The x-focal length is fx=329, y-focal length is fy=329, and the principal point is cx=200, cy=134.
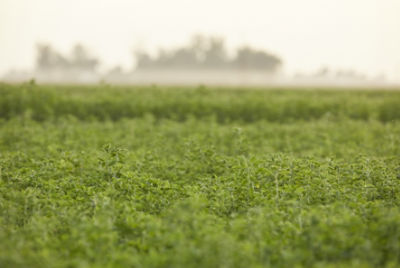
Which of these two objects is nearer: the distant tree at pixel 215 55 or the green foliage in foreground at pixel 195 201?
the green foliage in foreground at pixel 195 201

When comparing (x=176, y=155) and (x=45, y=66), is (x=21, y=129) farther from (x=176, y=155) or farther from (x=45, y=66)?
(x=45, y=66)

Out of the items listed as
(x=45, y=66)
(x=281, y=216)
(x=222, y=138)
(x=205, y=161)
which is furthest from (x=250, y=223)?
(x=45, y=66)

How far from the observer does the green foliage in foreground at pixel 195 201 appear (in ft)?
12.0

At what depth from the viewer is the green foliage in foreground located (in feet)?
12.0

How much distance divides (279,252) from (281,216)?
673 mm

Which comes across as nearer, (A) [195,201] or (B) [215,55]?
(A) [195,201]

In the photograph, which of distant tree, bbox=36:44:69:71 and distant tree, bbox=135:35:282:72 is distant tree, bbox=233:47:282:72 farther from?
distant tree, bbox=36:44:69:71

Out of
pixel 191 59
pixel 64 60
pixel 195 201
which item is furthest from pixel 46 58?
pixel 195 201

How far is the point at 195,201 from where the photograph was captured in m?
4.12

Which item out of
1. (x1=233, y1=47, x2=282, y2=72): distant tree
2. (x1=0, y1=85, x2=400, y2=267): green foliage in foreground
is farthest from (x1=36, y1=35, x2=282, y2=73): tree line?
(x1=0, y1=85, x2=400, y2=267): green foliage in foreground

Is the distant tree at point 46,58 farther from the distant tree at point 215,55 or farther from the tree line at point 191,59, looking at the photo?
the distant tree at point 215,55

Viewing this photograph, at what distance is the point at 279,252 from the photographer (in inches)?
152

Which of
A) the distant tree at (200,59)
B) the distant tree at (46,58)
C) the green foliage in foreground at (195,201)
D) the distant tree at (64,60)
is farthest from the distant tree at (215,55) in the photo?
the green foliage in foreground at (195,201)

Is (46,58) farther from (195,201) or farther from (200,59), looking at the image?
(195,201)
